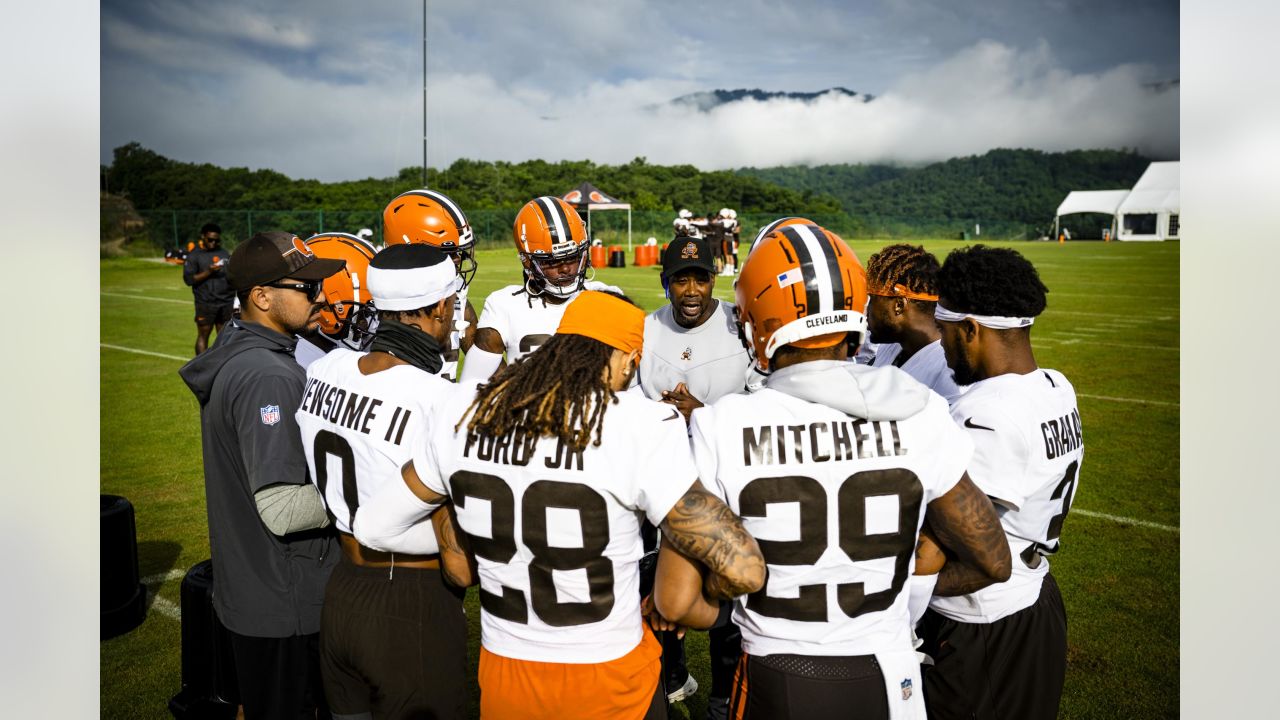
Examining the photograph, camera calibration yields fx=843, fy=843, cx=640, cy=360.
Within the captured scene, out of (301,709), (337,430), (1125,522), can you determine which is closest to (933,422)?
(337,430)

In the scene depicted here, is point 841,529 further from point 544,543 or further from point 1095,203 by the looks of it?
point 1095,203

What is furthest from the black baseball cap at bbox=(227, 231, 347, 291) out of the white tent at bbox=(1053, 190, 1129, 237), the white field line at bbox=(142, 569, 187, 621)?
the white tent at bbox=(1053, 190, 1129, 237)

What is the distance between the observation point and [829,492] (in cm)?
231

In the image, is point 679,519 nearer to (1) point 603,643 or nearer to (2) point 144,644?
(1) point 603,643

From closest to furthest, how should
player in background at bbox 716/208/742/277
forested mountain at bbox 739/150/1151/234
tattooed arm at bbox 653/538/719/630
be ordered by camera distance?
1. tattooed arm at bbox 653/538/719/630
2. player in background at bbox 716/208/742/277
3. forested mountain at bbox 739/150/1151/234

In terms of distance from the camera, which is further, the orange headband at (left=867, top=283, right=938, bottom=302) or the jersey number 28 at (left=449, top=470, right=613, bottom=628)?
the orange headband at (left=867, top=283, right=938, bottom=302)

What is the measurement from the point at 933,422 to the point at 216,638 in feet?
11.3

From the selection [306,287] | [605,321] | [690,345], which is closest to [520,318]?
[690,345]

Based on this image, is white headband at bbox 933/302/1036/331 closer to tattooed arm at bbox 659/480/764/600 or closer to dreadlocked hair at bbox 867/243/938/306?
dreadlocked hair at bbox 867/243/938/306

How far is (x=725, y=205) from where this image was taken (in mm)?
74062

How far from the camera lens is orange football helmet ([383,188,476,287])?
5.35m

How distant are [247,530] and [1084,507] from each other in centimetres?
691

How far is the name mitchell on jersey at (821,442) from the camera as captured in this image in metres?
2.30

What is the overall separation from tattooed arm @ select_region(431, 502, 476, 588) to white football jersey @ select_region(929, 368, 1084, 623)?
1.63m
